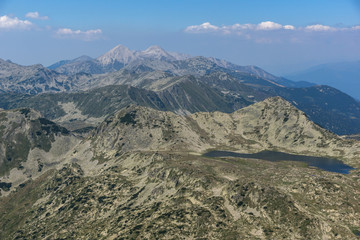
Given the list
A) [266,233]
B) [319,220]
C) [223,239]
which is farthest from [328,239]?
[223,239]

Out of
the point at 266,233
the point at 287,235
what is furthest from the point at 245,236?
the point at 287,235

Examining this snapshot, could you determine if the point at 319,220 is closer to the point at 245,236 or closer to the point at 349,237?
the point at 349,237

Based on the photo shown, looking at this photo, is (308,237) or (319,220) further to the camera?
(319,220)

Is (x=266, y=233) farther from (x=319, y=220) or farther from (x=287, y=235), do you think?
(x=319, y=220)

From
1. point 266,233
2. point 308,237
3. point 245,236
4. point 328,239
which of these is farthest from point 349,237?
point 245,236

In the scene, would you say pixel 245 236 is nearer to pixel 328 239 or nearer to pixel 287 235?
pixel 287 235

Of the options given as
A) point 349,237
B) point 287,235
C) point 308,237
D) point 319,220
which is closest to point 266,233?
point 287,235

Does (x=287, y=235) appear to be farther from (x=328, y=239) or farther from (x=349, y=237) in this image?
(x=349, y=237)
